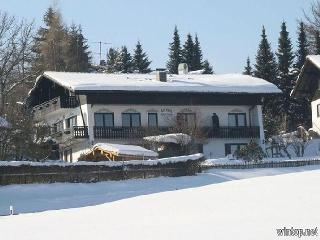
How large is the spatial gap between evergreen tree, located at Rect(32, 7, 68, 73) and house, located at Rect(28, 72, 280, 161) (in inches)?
564

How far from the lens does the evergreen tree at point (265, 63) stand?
214ft

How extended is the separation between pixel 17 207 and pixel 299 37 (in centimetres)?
4762

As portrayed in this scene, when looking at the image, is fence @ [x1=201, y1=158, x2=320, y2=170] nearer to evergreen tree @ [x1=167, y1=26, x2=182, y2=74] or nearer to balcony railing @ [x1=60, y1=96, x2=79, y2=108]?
balcony railing @ [x1=60, y1=96, x2=79, y2=108]

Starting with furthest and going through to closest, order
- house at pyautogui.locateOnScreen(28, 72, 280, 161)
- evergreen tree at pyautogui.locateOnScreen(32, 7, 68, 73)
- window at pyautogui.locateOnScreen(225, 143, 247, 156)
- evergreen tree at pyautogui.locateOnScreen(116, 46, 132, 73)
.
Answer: evergreen tree at pyautogui.locateOnScreen(116, 46, 132, 73)
evergreen tree at pyautogui.locateOnScreen(32, 7, 68, 73)
window at pyautogui.locateOnScreen(225, 143, 247, 156)
house at pyautogui.locateOnScreen(28, 72, 280, 161)

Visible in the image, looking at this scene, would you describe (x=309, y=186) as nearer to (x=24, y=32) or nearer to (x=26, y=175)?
(x=26, y=175)

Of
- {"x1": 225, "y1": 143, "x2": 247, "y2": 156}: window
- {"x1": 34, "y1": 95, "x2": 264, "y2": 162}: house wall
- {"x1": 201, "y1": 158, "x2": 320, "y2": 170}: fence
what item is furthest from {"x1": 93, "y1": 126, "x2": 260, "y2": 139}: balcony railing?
{"x1": 201, "y1": 158, "x2": 320, "y2": 170}: fence

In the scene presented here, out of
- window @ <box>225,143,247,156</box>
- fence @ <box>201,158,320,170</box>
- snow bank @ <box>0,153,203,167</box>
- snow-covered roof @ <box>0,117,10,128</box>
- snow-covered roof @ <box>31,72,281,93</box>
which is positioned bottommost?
fence @ <box>201,158,320,170</box>

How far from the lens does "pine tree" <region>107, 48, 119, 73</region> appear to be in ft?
257

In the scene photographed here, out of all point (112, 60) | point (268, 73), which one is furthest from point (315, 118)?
point (112, 60)

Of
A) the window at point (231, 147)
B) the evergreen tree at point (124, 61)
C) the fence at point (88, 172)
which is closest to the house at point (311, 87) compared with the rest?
the window at point (231, 147)

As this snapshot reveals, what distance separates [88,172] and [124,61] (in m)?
47.3

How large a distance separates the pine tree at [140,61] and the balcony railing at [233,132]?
28060 millimetres

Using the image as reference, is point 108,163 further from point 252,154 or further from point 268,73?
point 268,73

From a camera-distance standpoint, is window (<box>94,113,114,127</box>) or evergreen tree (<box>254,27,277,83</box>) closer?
window (<box>94,113,114,127</box>)
